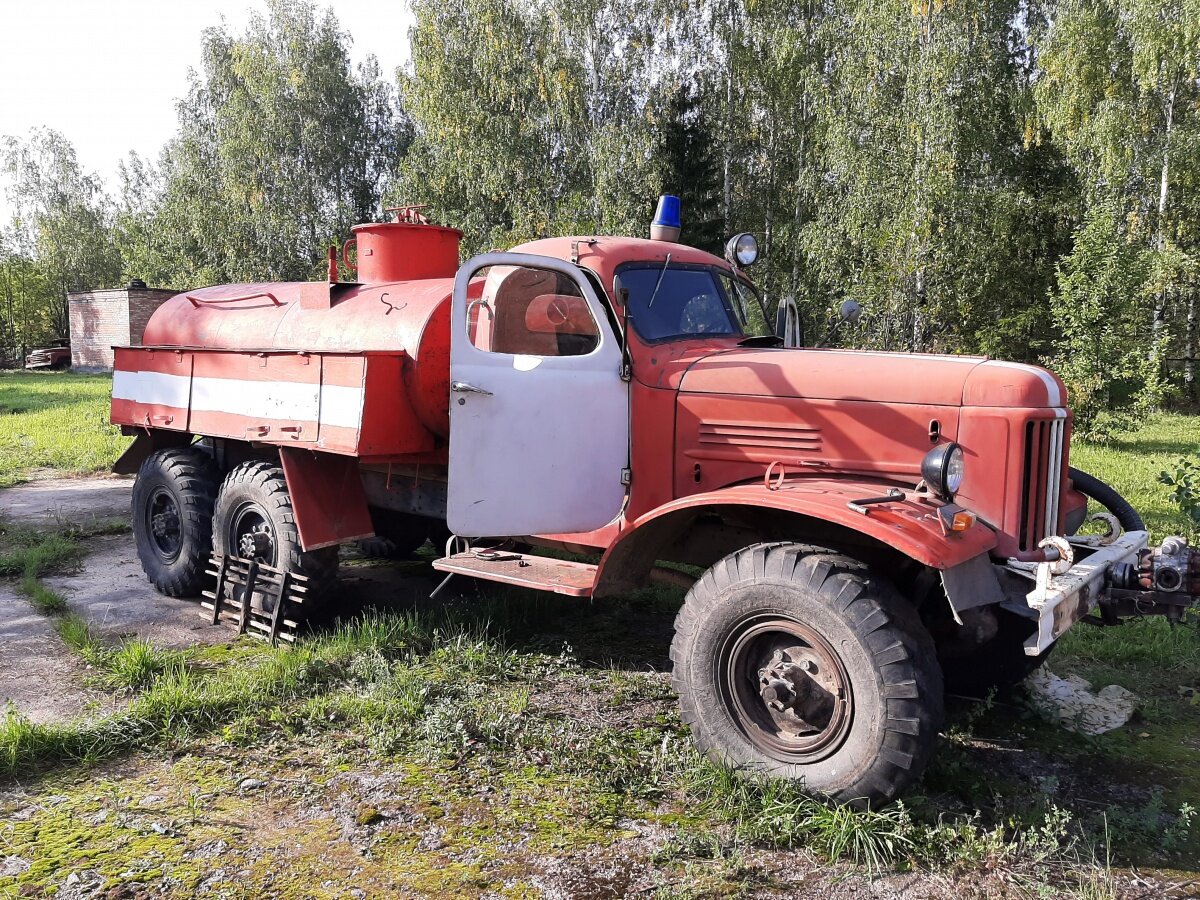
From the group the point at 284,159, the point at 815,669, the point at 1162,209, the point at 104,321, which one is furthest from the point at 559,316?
the point at 104,321

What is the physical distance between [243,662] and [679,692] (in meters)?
2.66

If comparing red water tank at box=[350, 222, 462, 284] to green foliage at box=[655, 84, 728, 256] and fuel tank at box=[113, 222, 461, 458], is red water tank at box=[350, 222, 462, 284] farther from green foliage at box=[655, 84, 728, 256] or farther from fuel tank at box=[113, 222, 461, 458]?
green foliage at box=[655, 84, 728, 256]

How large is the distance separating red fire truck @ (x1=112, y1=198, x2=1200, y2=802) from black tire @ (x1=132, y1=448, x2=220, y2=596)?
0.03 metres

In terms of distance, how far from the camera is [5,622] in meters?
5.69

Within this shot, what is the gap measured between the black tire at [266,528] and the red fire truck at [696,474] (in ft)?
0.07

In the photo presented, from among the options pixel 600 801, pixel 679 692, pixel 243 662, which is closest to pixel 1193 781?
pixel 679 692

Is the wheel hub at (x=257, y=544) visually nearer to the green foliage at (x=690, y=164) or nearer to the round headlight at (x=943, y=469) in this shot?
the round headlight at (x=943, y=469)

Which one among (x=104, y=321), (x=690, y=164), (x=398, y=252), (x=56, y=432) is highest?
(x=690, y=164)

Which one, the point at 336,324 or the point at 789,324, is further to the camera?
the point at 336,324

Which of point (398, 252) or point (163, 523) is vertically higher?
point (398, 252)

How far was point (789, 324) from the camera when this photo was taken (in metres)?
5.42

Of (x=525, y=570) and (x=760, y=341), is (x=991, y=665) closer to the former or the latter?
(x=760, y=341)

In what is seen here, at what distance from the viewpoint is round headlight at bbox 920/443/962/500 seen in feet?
11.4

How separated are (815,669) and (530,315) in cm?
224
